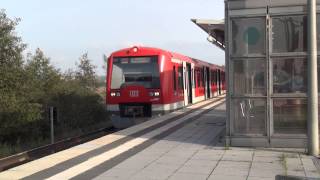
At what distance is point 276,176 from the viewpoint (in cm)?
808

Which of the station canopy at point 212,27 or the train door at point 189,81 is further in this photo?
the train door at point 189,81

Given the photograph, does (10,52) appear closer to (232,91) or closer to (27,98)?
(27,98)

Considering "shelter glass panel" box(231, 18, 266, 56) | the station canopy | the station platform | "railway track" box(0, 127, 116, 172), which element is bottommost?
"railway track" box(0, 127, 116, 172)

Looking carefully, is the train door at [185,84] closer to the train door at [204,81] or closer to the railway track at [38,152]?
the railway track at [38,152]

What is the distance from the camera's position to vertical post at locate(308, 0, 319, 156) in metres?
9.80

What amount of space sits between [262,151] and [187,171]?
7.59ft

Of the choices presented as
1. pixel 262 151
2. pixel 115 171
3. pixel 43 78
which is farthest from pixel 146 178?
pixel 43 78

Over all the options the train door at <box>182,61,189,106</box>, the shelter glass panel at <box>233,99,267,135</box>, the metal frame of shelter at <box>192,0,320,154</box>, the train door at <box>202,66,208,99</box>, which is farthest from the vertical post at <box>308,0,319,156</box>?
the train door at <box>202,66,208,99</box>

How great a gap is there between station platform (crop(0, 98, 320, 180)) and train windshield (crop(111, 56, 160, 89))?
276 inches

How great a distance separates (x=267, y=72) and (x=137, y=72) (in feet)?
32.0

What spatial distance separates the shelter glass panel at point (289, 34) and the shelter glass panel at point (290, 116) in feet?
3.22

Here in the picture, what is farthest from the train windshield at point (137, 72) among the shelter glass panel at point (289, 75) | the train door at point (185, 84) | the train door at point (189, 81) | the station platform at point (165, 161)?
the shelter glass panel at point (289, 75)

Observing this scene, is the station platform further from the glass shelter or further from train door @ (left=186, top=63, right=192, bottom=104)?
train door @ (left=186, top=63, right=192, bottom=104)

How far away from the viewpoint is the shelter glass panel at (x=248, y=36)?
34.9 ft
